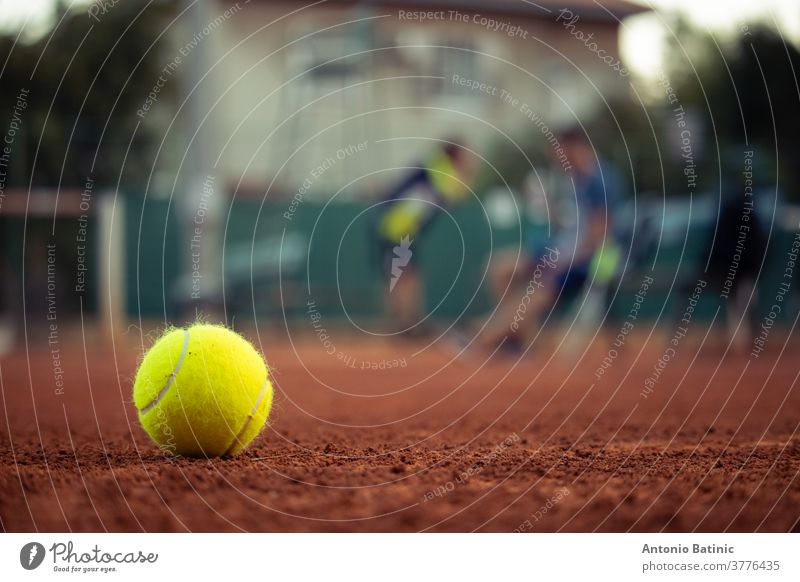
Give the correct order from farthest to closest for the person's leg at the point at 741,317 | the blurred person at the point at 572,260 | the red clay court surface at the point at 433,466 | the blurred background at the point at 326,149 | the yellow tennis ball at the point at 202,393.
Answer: the blurred background at the point at 326,149 < the person's leg at the point at 741,317 < the blurred person at the point at 572,260 < the yellow tennis ball at the point at 202,393 < the red clay court surface at the point at 433,466

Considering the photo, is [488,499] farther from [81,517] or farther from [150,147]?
[150,147]

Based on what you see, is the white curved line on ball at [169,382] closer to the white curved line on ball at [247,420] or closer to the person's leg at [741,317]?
the white curved line on ball at [247,420]

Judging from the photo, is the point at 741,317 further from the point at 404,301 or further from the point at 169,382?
the point at 169,382

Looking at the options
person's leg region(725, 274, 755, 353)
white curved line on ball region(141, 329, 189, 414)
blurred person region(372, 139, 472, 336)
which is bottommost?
person's leg region(725, 274, 755, 353)

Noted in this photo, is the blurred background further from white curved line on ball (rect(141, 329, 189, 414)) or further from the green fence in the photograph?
white curved line on ball (rect(141, 329, 189, 414))

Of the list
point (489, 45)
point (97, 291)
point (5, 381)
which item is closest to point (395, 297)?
point (97, 291)

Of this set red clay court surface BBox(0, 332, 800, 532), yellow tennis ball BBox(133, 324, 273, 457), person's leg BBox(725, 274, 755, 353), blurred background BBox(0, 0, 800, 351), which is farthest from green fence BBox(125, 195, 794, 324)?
yellow tennis ball BBox(133, 324, 273, 457)

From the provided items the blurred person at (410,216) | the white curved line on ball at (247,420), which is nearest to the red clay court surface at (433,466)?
the white curved line on ball at (247,420)
